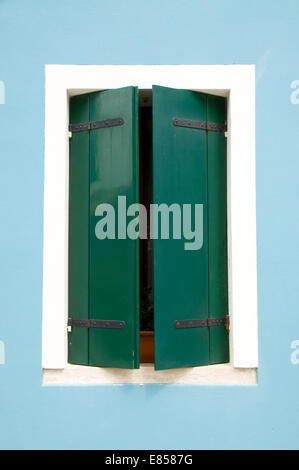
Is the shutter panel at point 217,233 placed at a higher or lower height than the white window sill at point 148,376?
higher

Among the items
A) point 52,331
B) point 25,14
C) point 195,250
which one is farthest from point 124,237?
point 25,14

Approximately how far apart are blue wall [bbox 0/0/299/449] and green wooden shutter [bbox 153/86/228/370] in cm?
24

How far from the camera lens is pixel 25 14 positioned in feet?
9.82

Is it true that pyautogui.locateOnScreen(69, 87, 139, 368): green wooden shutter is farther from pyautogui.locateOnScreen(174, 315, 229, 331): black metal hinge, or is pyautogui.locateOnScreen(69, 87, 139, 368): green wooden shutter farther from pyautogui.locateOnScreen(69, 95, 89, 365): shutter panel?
pyautogui.locateOnScreen(174, 315, 229, 331): black metal hinge

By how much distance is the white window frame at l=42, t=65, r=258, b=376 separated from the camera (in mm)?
2898

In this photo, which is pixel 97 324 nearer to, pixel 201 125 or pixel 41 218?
pixel 41 218

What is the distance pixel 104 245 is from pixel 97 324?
19.5 inches

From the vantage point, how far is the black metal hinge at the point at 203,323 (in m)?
2.86

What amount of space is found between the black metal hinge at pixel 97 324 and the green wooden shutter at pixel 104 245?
0.05 ft

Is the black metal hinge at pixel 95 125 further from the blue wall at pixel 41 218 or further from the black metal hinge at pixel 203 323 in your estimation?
the black metal hinge at pixel 203 323

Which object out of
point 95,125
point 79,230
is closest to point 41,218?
point 79,230

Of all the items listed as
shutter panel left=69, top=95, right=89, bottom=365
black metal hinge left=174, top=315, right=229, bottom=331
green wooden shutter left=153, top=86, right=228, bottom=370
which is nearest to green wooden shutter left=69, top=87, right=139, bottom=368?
shutter panel left=69, top=95, right=89, bottom=365

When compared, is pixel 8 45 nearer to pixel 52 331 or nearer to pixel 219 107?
pixel 219 107

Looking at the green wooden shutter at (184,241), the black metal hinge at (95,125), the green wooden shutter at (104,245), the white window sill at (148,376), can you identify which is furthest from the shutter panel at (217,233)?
the black metal hinge at (95,125)
